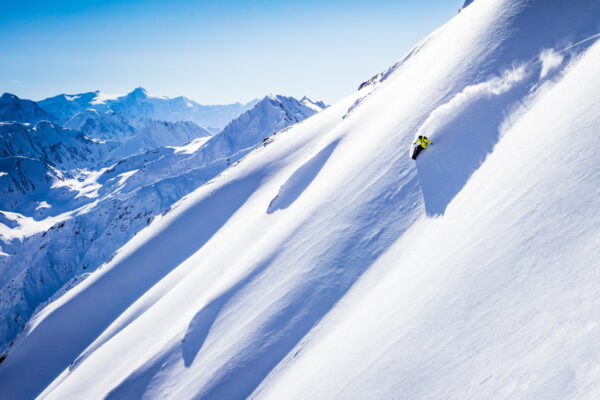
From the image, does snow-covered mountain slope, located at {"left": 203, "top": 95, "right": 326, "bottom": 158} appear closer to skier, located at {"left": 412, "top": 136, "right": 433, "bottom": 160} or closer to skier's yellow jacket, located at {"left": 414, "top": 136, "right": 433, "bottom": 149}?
skier, located at {"left": 412, "top": 136, "right": 433, "bottom": 160}

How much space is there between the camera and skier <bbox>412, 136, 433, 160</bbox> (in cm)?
1485

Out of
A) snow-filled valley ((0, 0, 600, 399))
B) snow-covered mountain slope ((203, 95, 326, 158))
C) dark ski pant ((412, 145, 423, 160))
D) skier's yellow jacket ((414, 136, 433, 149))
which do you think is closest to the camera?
snow-filled valley ((0, 0, 600, 399))

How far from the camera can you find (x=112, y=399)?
18.3m

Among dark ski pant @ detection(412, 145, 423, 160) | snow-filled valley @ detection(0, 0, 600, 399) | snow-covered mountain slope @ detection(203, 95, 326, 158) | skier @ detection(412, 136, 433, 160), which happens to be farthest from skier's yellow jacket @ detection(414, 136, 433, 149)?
snow-covered mountain slope @ detection(203, 95, 326, 158)

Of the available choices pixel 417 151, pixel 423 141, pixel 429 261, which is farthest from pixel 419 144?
pixel 429 261

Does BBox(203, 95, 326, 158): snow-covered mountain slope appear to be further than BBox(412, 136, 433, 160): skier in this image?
Yes

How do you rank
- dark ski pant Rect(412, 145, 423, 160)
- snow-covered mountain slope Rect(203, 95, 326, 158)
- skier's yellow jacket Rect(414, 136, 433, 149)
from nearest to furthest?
1. skier's yellow jacket Rect(414, 136, 433, 149)
2. dark ski pant Rect(412, 145, 423, 160)
3. snow-covered mountain slope Rect(203, 95, 326, 158)

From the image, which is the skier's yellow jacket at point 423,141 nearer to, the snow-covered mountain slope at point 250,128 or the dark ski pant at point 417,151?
the dark ski pant at point 417,151

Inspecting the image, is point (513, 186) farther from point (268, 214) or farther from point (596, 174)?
point (268, 214)

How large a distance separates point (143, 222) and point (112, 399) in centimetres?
12365

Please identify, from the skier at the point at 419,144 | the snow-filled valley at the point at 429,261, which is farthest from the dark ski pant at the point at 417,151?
the snow-filled valley at the point at 429,261

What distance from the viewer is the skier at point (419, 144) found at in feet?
48.7

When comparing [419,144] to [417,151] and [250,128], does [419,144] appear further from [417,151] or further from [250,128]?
[250,128]

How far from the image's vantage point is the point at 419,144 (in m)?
14.9
